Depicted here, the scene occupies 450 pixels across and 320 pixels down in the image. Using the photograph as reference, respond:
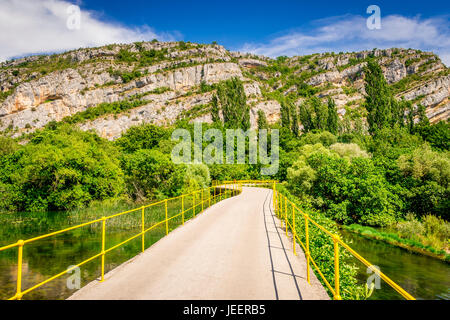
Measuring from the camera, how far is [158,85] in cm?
12469

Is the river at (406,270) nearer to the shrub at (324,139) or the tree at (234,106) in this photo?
the shrub at (324,139)

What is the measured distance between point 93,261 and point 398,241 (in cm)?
1989

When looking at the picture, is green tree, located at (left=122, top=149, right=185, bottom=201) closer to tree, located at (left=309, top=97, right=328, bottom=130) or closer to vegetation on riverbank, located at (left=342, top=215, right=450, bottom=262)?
vegetation on riverbank, located at (left=342, top=215, right=450, bottom=262)

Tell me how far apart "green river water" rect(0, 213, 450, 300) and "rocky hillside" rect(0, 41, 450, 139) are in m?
85.9

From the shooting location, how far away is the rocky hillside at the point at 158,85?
4166 inches

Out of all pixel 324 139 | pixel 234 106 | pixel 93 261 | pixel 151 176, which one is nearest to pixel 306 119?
pixel 324 139

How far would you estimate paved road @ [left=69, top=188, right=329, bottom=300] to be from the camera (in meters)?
4.41

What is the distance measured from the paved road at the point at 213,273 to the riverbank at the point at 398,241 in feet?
45.0

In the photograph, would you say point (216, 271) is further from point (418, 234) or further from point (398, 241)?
point (418, 234)

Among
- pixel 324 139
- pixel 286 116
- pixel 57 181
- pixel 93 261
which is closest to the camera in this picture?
pixel 93 261

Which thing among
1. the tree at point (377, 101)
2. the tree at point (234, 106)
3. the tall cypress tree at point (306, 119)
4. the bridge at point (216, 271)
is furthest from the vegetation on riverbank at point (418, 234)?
the tall cypress tree at point (306, 119)

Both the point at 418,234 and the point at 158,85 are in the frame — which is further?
the point at 158,85

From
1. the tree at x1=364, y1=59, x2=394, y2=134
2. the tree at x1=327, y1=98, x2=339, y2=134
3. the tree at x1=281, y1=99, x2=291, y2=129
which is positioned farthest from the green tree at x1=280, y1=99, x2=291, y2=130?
the tree at x1=364, y1=59, x2=394, y2=134
